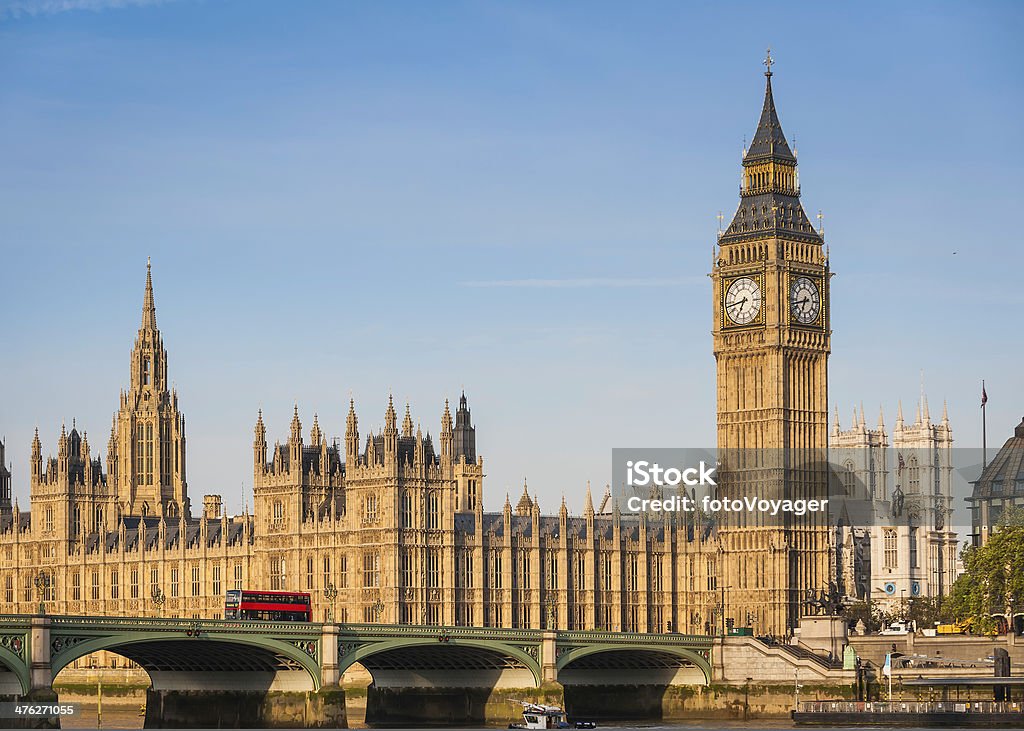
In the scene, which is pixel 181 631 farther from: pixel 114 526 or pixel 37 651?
pixel 114 526

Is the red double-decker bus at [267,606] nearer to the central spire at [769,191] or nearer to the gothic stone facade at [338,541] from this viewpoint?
the gothic stone facade at [338,541]

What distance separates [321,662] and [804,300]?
55.3m

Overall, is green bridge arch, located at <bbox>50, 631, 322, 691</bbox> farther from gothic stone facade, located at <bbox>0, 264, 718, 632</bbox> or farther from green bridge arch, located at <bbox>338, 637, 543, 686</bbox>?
gothic stone facade, located at <bbox>0, 264, 718, 632</bbox>

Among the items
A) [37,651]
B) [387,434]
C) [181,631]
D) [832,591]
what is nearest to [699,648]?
[832,591]

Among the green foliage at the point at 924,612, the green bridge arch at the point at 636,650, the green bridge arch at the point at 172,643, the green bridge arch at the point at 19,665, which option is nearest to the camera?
the green bridge arch at the point at 19,665

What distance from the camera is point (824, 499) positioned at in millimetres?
158125

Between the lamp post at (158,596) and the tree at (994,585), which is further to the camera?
the lamp post at (158,596)

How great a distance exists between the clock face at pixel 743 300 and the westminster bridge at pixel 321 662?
3206cm

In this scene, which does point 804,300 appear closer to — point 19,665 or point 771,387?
point 771,387

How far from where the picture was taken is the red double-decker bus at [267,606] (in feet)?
406

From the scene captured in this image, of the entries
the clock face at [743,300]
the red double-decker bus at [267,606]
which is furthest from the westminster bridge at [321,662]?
the clock face at [743,300]

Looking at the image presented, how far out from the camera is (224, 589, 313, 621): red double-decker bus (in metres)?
124

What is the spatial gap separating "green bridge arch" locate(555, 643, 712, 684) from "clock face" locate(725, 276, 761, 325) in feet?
108

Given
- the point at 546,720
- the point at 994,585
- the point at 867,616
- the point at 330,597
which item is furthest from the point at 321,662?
the point at 867,616
